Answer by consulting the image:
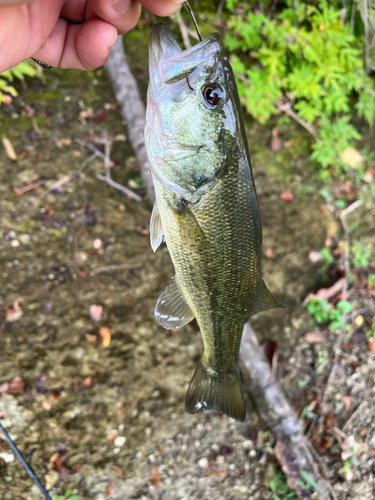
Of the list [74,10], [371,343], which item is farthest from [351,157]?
[74,10]

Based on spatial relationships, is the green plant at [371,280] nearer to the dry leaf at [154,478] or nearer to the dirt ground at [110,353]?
the dirt ground at [110,353]

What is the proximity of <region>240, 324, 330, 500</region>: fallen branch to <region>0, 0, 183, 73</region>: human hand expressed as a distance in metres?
2.66

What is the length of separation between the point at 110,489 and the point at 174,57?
3.23 meters

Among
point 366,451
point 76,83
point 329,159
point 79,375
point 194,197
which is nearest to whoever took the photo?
point 194,197

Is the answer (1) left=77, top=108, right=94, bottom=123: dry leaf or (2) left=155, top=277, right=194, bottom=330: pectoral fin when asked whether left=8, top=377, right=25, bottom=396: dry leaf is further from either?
(1) left=77, top=108, right=94, bottom=123: dry leaf

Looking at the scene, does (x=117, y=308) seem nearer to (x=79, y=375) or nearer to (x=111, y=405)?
(x=79, y=375)

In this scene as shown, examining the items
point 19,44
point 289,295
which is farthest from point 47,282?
point 289,295

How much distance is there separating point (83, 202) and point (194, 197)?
2163 mm

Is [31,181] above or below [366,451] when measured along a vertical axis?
above

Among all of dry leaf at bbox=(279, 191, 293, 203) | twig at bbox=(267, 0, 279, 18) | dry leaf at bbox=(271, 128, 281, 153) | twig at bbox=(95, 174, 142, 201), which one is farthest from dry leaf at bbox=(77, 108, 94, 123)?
twig at bbox=(267, 0, 279, 18)

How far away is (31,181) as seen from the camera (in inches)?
126

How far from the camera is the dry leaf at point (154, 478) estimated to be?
2743 mm

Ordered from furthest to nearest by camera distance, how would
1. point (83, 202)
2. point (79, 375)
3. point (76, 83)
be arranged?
point (76, 83) < point (83, 202) < point (79, 375)

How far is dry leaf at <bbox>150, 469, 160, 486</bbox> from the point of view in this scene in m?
2.74
